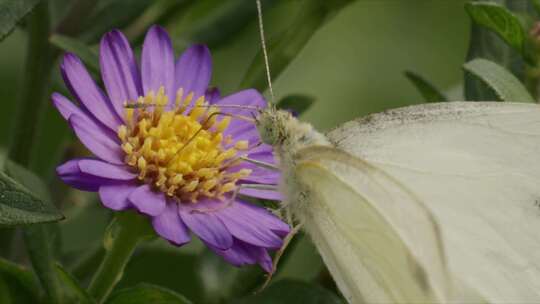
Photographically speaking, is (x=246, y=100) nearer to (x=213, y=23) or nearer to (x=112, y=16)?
(x=112, y=16)

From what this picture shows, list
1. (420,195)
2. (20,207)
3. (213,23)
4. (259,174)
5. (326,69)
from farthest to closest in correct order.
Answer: (326,69) → (213,23) → (259,174) → (420,195) → (20,207)

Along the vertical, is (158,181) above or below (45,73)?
below

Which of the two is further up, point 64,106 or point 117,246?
point 64,106

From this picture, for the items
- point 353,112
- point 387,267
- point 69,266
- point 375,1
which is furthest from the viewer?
point 375,1

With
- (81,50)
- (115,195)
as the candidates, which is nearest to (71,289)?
(115,195)

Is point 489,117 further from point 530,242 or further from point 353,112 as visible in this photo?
point 353,112

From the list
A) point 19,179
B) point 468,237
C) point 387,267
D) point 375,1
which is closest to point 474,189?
point 468,237
